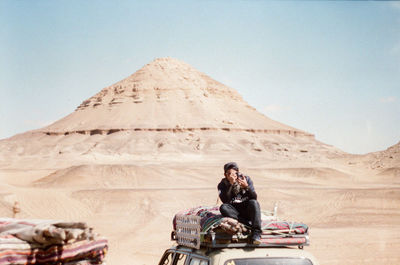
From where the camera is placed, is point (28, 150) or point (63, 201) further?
point (28, 150)

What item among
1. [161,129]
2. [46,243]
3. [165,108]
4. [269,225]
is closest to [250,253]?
[269,225]

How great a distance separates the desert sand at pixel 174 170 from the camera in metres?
19.9

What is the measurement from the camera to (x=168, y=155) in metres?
71.4

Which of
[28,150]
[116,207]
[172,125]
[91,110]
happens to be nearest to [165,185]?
[116,207]

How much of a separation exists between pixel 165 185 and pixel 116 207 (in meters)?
11.2

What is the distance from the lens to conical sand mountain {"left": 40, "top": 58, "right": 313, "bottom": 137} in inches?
3553

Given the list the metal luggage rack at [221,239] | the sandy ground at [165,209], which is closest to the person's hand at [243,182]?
the metal luggage rack at [221,239]

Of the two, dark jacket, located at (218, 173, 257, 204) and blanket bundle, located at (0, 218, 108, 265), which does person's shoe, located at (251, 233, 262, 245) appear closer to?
dark jacket, located at (218, 173, 257, 204)

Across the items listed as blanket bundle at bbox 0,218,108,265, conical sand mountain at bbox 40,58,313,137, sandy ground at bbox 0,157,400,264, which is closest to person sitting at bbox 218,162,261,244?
blanket bundle at bbox 0,218,108,265

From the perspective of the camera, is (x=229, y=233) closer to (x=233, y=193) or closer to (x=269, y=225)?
(x=269, y=225)

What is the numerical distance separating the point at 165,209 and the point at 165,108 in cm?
7203

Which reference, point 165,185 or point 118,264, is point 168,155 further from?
point 118,264

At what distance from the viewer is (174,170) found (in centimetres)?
4525

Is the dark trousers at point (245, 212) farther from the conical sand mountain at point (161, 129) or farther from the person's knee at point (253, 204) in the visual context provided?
the conical sand mountain at point (161, 129)
